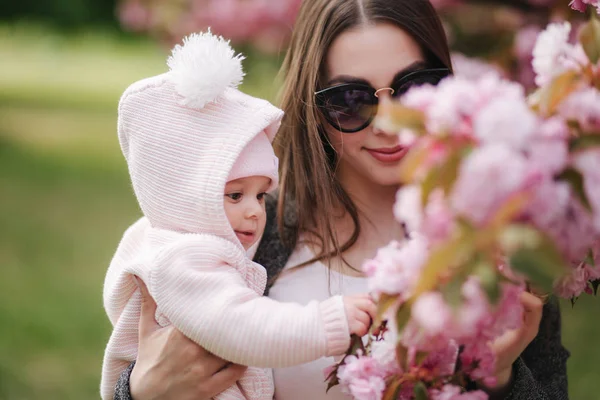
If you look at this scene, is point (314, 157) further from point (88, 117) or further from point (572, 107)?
point (88, 117)

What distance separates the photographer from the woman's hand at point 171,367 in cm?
191

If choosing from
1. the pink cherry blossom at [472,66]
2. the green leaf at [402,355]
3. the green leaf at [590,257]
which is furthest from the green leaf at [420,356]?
the pink cherry blossom at [472,66]

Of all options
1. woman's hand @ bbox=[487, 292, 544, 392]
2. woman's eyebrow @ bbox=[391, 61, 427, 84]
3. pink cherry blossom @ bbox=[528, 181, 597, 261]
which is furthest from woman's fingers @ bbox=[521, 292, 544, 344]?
woman's eyebrow @ bbox=[391, 61, 427, 84]

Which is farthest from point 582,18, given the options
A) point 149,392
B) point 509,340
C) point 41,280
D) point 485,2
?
point 41,280

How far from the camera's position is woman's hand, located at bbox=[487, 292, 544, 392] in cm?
176

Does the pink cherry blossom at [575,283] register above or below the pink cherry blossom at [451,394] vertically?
above

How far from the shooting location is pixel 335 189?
241cm

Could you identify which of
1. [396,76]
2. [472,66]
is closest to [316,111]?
[396,76]

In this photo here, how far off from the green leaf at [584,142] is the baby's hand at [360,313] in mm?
581

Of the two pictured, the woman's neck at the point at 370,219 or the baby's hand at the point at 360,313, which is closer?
the baby's hand at the point at 360,313

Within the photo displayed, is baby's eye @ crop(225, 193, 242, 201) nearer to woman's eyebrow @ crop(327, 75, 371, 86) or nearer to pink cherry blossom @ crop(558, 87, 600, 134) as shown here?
woman's eyebrow @ crop(327, 75, 371, 86)

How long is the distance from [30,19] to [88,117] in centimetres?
1370

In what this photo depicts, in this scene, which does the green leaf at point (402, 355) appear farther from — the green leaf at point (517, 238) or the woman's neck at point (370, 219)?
the woman's neck at point (370, 219)

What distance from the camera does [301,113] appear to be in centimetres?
241
